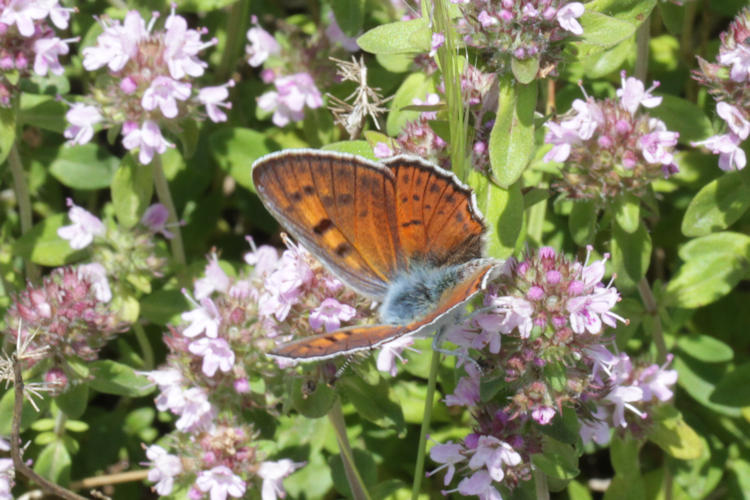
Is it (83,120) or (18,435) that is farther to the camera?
(83,120)

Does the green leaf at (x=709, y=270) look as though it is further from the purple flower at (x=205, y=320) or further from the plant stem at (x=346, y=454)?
the purple flower at (x=205, y=320)

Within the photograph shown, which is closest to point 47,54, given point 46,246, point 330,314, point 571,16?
Answer: point 46,246

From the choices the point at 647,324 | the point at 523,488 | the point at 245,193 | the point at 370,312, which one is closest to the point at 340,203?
the point at 370,312

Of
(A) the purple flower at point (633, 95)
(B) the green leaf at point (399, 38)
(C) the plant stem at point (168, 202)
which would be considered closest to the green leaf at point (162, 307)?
(C) the plant stem at point (168, 202)

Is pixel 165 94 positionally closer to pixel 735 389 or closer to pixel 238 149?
pixel 238 149

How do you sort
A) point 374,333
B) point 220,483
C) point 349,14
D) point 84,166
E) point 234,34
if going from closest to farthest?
point 374,333 < point 220,483 < point 349,14 < point 84,166 < point 234,34

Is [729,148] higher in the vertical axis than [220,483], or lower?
higher

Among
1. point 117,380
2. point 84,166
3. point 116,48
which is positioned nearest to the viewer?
point 116,48

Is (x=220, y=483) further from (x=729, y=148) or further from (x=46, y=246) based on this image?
(x=729, y=148)

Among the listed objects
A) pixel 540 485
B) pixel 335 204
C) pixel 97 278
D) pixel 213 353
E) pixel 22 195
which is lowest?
pixel 540 485
